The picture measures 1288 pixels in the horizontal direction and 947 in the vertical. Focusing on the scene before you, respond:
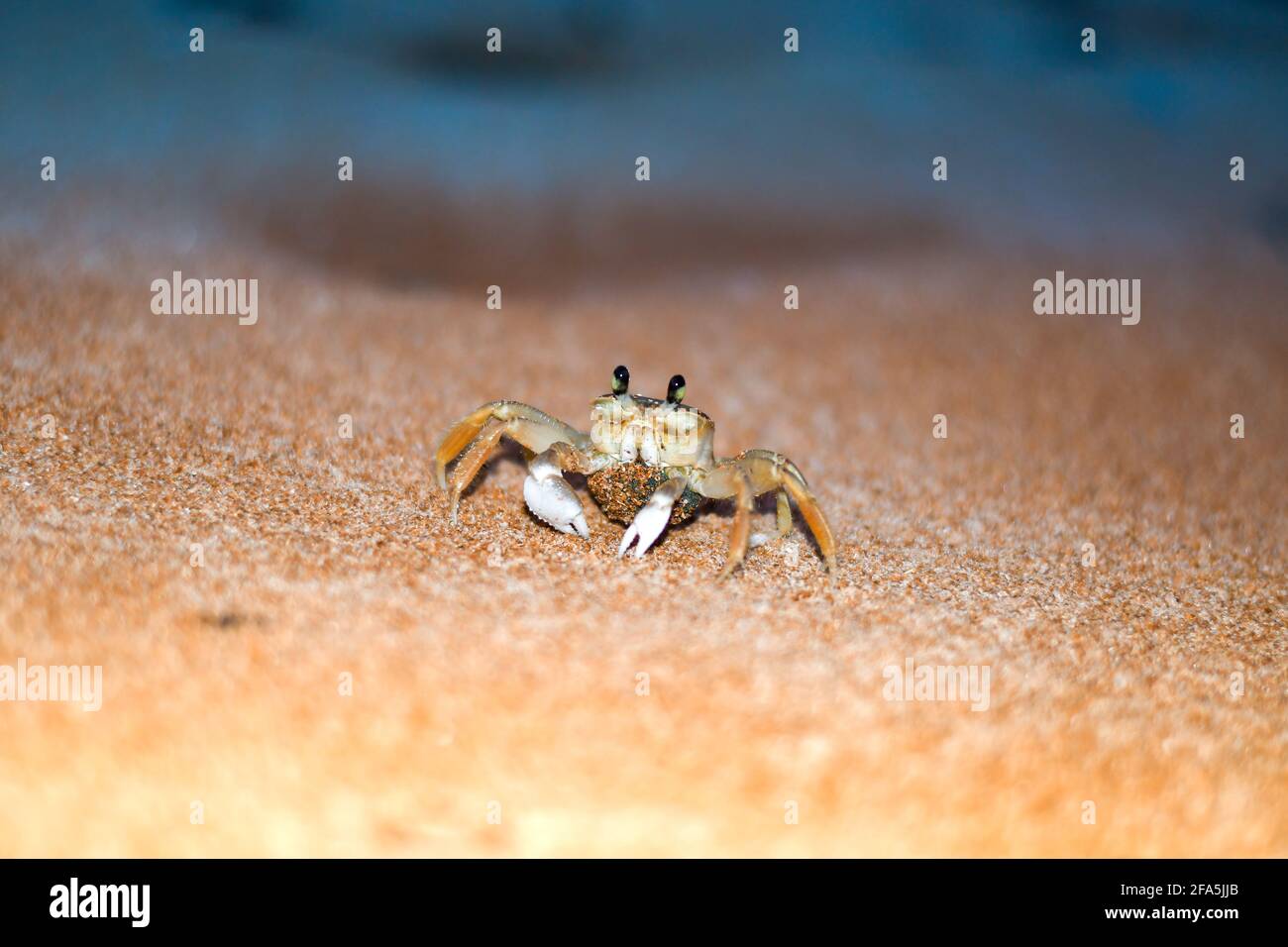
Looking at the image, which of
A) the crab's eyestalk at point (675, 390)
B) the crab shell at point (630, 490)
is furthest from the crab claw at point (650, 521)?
the crab's eyestalk at point (675, 390)

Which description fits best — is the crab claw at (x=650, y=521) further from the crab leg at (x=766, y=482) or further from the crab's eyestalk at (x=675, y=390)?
the crab's eyestalk at (x=675, y=390)

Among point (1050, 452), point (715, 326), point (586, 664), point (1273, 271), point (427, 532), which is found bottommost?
point (586, 664)

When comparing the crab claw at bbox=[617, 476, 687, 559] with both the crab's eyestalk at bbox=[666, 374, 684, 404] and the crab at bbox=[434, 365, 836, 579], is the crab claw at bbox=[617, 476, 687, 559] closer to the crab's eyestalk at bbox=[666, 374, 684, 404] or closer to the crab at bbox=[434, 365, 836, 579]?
the crab at bbox=[434, 365, 836, 579]

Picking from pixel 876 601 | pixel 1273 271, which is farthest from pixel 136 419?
pixel 1273 271

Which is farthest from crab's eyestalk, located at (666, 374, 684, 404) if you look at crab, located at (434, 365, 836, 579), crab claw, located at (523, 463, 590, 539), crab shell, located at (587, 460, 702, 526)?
crab claw, located at (523, 463, 590, 539)

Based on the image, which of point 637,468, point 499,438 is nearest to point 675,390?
point 637,468

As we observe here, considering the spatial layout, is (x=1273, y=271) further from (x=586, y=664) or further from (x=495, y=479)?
(x=586, y=664)
